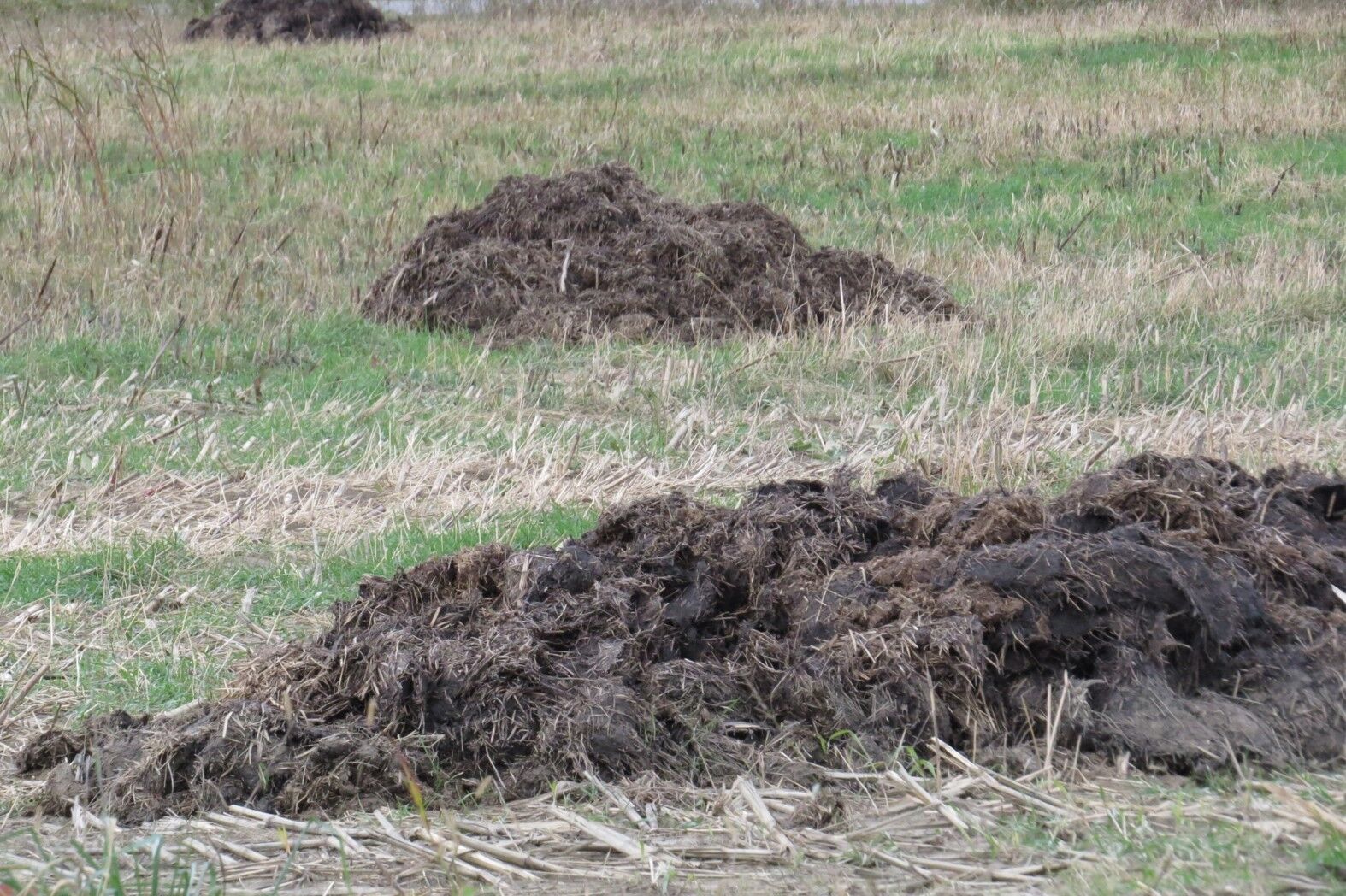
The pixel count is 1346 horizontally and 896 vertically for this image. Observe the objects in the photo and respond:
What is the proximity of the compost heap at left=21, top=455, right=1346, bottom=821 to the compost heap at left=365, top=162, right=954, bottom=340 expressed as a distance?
5008mm

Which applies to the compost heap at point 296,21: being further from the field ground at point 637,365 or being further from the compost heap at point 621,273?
the compost heap at point 621,273

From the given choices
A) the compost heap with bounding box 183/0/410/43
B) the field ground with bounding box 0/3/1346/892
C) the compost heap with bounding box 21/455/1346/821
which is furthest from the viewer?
the compost heap with bounding box 183/0/410/43

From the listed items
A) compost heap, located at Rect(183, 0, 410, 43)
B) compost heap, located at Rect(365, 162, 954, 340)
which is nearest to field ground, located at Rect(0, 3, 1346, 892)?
compost heap, located at Rect(365, 162, 954, 340)

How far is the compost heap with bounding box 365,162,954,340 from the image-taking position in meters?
9.65

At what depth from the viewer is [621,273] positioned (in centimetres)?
1000

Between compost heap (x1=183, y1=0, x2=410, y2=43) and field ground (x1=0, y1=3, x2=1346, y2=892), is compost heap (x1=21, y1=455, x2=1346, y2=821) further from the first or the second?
compost heap (x1=183, y1=0, x2=410, y2=43)

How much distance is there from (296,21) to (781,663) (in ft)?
72.4

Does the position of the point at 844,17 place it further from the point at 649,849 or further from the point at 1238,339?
the point at 649,849

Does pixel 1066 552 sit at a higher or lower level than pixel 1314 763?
higher

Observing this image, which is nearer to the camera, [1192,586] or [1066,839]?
[1066,839]

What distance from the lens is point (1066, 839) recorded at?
2982mm

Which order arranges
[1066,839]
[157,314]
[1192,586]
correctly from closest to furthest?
[1066,839]
[1192,586]
[157,314]

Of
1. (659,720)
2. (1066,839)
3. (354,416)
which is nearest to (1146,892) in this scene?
(1066,839)

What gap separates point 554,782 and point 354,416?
14.8 feet
